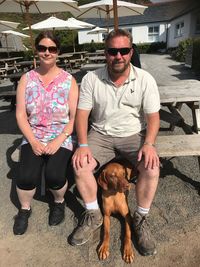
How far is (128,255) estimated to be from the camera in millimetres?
2535

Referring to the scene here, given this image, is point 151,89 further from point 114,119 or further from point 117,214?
point 117,214

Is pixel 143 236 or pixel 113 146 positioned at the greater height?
pixel 113 146

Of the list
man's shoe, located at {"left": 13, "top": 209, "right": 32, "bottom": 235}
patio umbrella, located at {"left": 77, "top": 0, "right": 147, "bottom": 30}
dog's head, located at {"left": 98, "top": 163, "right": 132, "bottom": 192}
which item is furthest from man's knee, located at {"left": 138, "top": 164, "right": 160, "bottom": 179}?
patio umbrella, located at {"left": 77, "top": 0, "right": 147, "bottom": 30}

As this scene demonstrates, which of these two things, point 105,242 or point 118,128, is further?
point 118,128

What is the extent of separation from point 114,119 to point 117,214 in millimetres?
1022

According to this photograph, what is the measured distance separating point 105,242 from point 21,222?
927 mm

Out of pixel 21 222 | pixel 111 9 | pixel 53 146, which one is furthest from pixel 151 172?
pixel 111 9

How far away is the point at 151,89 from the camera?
2955 millimetres

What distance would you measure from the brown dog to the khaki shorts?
173mm

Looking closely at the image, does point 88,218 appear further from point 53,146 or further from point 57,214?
point 53,146

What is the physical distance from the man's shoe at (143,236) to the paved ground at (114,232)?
0.06 meters

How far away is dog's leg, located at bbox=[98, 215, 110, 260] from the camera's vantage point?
257 cm

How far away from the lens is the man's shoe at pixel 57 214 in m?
3.06

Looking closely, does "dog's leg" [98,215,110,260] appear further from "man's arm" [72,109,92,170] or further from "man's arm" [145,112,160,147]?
"man's arm" [145,112,160,147]
